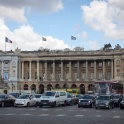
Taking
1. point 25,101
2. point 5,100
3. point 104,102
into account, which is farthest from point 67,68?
point 104,102

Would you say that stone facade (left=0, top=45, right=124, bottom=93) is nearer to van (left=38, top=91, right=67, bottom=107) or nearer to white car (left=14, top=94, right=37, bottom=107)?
van (left=38, top=91, right=67, bottom=107)

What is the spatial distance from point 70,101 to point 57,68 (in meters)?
85.0

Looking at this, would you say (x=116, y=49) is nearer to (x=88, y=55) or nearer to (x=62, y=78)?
(x=88, y=55)

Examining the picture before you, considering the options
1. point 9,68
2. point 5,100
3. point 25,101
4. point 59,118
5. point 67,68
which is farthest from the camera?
point 9,68

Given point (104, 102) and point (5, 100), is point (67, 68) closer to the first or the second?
point (5, 100)

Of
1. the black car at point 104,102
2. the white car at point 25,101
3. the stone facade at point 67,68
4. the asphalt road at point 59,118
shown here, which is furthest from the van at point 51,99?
the stone facade at point 67,68

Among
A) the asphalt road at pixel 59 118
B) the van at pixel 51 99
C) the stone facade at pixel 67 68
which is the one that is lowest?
the asphalt road at pixel 59 118

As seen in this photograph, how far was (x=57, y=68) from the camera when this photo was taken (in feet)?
470

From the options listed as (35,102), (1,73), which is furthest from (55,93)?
(1,73)

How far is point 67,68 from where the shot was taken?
468 ft

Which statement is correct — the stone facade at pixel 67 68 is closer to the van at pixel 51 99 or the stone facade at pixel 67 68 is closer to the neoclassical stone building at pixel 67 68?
the neoclassical stone building at pixel 67 68

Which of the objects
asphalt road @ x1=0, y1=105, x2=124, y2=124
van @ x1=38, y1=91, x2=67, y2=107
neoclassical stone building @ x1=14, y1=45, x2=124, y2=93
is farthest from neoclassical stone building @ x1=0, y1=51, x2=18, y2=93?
asphalt road @ x1=0, y1=105, x2=124, y2=124

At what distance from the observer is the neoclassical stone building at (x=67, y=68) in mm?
134500

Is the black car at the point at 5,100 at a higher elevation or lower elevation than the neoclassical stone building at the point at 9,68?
lower
